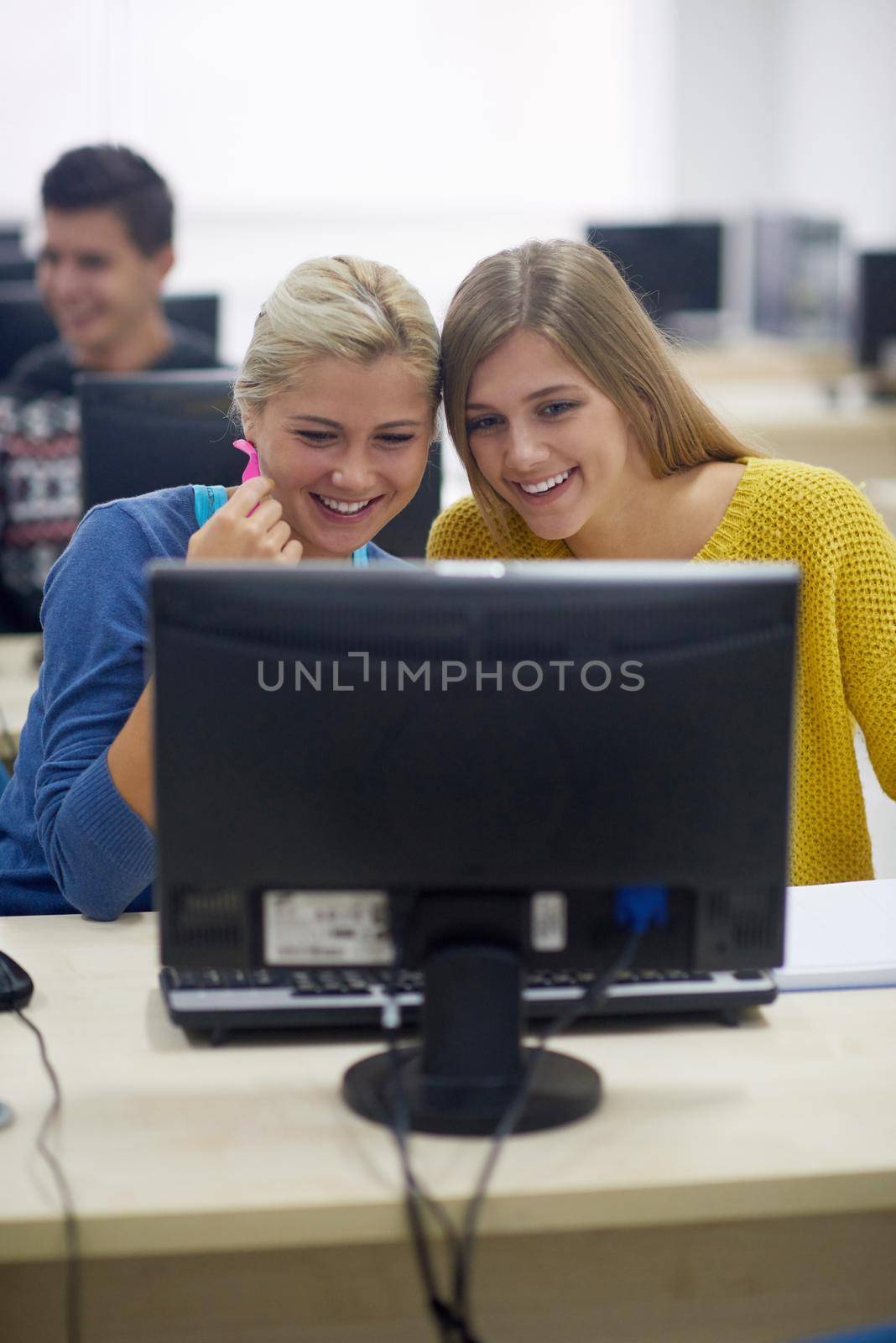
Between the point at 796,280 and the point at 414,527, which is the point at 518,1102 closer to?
the point at 414,527

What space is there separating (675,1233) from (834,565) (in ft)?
2.53

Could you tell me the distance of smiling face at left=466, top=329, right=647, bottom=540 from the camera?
5.55ft

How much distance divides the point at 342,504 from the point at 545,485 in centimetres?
26

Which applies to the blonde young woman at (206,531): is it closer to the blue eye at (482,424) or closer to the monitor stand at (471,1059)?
the blue eye at (482,424)

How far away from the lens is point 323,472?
Result: 5.21 ft

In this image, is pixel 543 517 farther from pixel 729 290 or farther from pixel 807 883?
pixel 729 290

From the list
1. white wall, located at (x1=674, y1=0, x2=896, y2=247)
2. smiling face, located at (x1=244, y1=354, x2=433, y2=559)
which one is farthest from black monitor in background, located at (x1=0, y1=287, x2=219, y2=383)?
white wall, located at (x1=674, y1=0, x2=896, y2=247)

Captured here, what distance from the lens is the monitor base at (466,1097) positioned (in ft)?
3.35

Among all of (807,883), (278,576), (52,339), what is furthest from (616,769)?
(52,339)

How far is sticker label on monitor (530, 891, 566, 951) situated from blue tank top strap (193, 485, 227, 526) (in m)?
0.69

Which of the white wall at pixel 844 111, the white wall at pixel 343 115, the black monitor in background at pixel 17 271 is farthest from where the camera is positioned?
the white wall at pixel 844 111

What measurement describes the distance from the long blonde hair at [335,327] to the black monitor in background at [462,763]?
584 millimetres

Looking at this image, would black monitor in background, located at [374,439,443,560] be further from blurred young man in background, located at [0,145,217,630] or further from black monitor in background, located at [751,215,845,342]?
black monitor in background, located at [751,215,845,342]

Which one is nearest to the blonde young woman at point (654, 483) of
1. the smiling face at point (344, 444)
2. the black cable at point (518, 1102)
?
the smiling face at point (344, 444)
